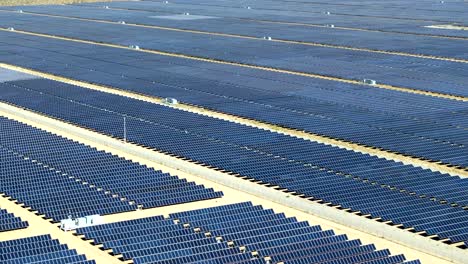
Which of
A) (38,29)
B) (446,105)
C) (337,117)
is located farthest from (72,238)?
(38,29)

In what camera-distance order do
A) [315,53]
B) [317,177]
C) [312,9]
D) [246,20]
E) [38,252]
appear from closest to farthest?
1. [38,252]
2. [317,177]
3. [315,53]
4. [246,20]
5. [312,9]

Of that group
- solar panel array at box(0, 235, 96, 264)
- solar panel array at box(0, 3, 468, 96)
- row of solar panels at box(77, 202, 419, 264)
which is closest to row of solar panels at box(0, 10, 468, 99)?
solar panel array at box(0, 3, 468, 96)

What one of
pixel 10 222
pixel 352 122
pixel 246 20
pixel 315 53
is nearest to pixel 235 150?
pixel 352 122

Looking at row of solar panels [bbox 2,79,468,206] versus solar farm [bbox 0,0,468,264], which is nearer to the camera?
solar farm [bbox 0,0,468,264]

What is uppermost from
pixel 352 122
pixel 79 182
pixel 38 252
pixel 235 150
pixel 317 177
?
pixel 38 252

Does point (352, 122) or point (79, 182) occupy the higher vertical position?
point (79, 182)

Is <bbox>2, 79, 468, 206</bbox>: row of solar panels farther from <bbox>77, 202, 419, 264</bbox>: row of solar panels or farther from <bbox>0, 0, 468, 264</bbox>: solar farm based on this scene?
<bbox>77, 202, 419, 264</bbox>: row of solar panels

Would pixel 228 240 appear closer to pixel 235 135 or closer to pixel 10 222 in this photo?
pixel 10 222

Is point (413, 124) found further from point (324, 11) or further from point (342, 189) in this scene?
point (324, 11)
